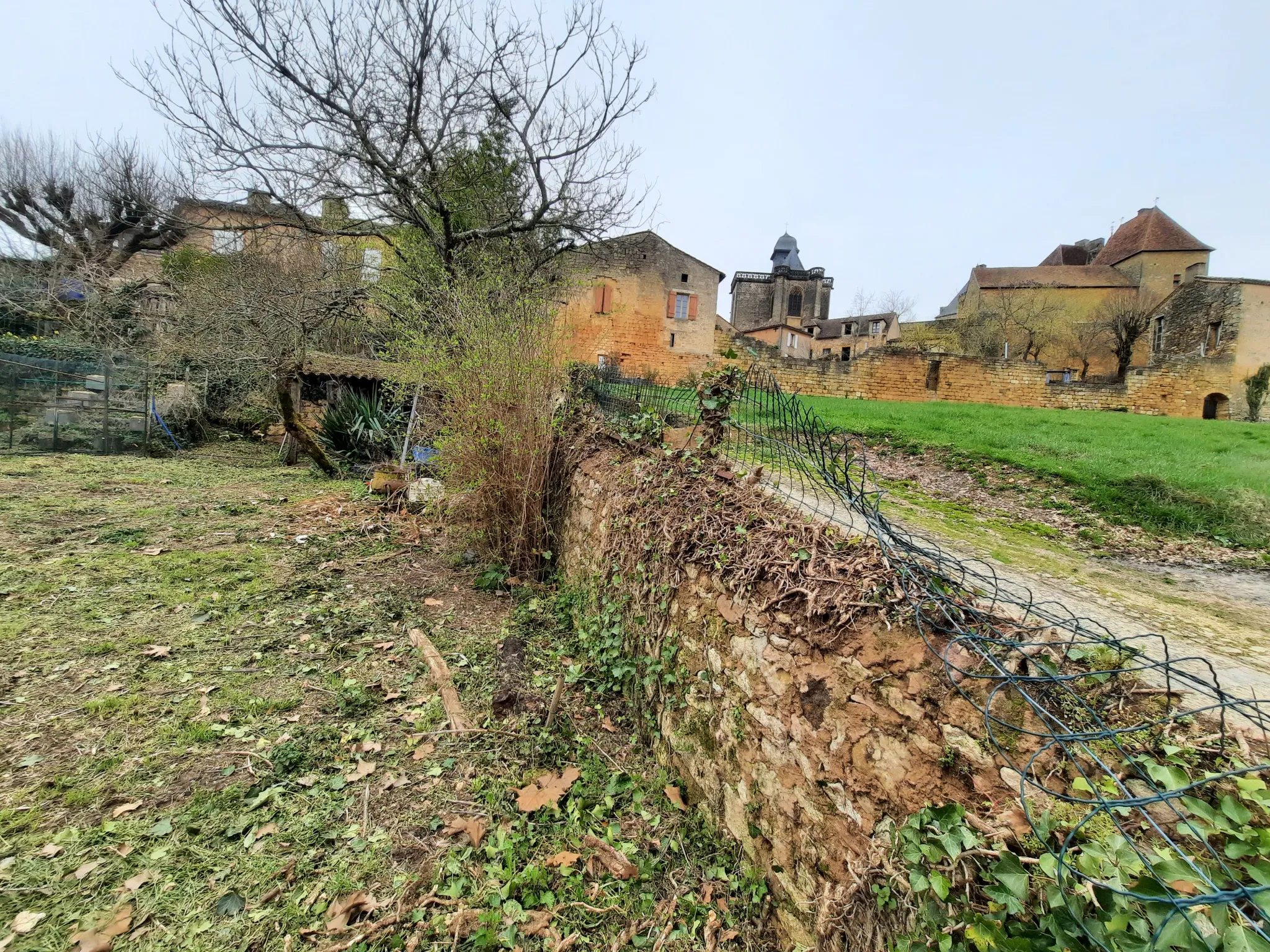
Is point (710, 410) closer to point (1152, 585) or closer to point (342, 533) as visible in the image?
point (1152, 585)

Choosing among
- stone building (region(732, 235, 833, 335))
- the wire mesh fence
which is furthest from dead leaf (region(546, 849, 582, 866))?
stone building (region(732, 235, 833, 335))

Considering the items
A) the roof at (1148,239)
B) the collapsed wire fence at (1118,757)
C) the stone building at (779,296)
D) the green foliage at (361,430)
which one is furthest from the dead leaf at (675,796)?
the stone building at (779,296)

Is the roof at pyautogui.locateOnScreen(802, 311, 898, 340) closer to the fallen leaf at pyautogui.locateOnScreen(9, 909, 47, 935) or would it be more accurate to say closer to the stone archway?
the stone archway

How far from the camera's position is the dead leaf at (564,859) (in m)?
2.42

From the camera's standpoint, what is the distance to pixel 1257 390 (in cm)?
1900

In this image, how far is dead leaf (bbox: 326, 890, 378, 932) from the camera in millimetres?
2027

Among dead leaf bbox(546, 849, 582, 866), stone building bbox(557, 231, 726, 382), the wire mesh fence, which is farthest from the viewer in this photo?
stone building bbox(557, 231, 726, 382)

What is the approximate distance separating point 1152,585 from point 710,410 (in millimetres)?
3270

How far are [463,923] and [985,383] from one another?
2193 centimetres

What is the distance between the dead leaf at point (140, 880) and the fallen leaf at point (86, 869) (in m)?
0.16

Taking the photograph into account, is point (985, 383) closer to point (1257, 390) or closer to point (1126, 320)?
point (1257, 390)

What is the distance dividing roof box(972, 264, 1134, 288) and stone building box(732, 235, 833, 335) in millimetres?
18984

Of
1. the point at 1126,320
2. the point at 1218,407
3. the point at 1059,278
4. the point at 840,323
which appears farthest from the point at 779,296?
the point at 1218,407

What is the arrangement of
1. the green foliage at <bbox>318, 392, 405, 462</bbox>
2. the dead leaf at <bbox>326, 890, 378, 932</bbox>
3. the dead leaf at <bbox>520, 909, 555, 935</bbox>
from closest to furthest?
1. the dead leaf at <bbox>326, 890, 378, 932</bbox>
2. the dead leaf at <bbox>520, 909, 555, 935</bbox>
3. the green foliage at <bbox>318, 392, 405, 462</bbox>
